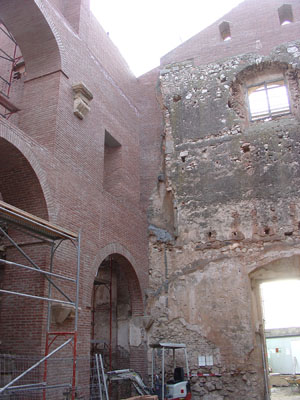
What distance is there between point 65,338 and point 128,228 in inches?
156

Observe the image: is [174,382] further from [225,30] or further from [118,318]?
[225,30]

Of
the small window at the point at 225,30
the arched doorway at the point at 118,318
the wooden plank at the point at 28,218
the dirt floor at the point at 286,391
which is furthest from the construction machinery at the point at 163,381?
the small window at the point at 225,30

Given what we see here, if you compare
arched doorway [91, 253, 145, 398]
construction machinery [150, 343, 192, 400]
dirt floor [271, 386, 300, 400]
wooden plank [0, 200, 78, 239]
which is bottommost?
dirt floor [271, 386, 300, 400]

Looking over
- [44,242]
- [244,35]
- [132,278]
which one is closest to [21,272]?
[44,242]

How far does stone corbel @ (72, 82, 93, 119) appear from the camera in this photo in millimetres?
9719

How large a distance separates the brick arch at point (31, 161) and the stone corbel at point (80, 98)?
2.26 meters

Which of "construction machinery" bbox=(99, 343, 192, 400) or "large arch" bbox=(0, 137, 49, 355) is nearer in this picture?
"large arch" bbox=(0, 137, 49, 355)

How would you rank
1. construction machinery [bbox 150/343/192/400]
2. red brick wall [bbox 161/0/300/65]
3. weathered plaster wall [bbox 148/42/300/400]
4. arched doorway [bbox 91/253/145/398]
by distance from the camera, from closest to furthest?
construction machinery [bbox 150/343/192/400] < weathered plaster wall [bbox 148/42/300/400] < arched doorway [bbox 91/253/145/398] < red brick wall [bbox 161/0/300/65]

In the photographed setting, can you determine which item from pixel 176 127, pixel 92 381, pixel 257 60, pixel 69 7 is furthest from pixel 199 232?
pixel 69 7

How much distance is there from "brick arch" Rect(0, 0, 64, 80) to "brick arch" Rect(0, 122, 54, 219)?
2.70m

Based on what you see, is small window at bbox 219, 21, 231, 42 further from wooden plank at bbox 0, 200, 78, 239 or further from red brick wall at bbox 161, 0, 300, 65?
wooden plank at bbox 0, 200, 78, 239

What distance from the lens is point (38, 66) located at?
9.75 m

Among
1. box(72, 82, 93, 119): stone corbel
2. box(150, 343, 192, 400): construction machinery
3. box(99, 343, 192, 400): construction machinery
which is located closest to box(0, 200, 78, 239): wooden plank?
box(72, 82, 93, 119): stone corbel

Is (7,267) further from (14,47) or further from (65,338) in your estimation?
(14,47)
